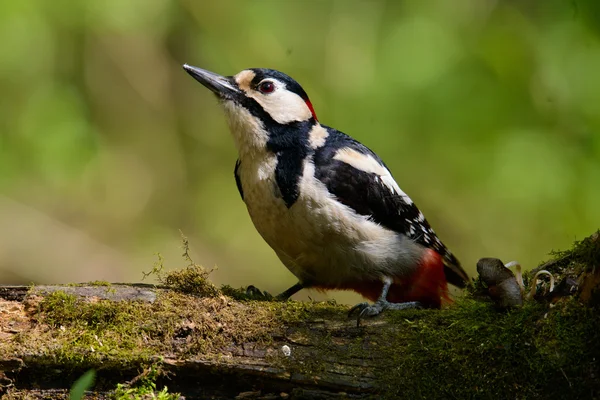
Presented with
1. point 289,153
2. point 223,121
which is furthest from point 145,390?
point 223,121

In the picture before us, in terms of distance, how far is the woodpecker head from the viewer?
11.9 ft

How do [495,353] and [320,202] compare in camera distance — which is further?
[320,202]

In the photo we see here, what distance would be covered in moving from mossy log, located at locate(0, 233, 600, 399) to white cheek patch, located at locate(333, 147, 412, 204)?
1023 mm

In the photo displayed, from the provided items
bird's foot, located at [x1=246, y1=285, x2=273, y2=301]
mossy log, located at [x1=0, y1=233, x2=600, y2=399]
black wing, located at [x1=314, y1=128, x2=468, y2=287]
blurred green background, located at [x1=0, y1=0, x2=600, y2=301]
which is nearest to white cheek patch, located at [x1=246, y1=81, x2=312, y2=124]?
black wing, located at [x1=314, y1=128, x2=468, y2=287]

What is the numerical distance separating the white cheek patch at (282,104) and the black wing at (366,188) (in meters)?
0.21

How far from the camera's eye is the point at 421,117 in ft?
18.9

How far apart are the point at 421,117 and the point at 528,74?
35.0 inches

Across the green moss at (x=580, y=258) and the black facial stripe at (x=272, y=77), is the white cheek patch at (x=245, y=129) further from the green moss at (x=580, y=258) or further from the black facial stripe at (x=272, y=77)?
the green moss at (x=580, y=258)

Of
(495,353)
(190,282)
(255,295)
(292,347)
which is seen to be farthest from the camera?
(255,295)

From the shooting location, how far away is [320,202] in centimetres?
340

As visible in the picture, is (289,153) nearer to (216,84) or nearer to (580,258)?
(216,84)

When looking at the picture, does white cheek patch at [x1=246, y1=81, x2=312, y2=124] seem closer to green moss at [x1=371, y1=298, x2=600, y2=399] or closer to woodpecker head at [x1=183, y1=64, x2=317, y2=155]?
woodpecker head at [x1=183, y1=64, x2=317, y2=155]

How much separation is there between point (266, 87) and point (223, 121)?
210 cm

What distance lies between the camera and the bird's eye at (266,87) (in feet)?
12.3
